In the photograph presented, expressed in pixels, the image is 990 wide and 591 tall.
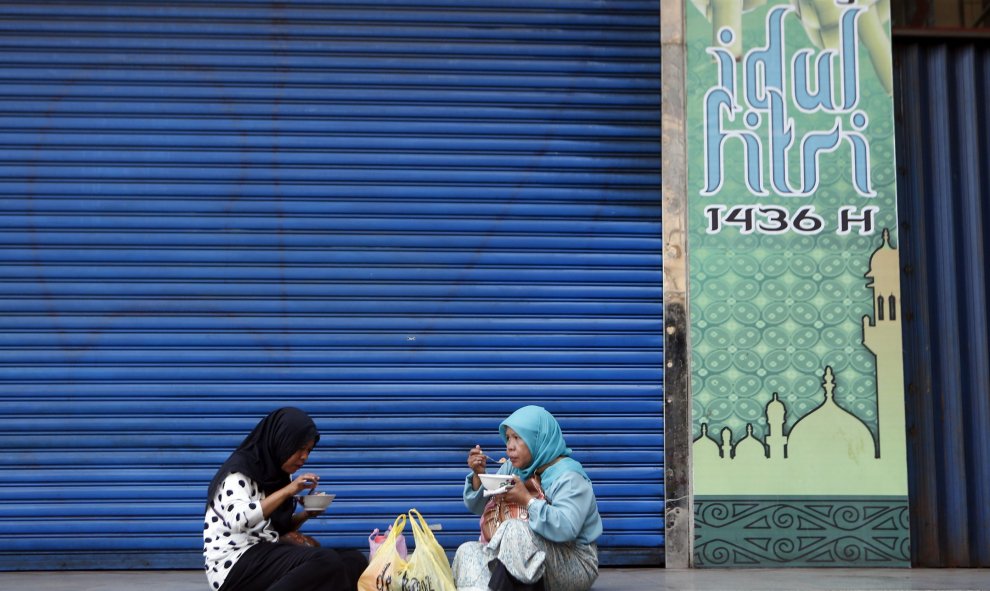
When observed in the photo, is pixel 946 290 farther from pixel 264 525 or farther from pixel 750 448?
pixel 264 525

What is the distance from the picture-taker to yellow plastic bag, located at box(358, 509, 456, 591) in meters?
4.59

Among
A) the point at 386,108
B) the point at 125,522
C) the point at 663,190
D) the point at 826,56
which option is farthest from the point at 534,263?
the point at 125,522

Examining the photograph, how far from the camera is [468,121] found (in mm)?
6559

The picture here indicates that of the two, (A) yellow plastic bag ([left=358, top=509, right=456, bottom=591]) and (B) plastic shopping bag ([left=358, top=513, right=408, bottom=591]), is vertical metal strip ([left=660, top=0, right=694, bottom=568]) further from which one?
(B) plastic shopping bag ([left=358, top=513, right=408, bottom=591])

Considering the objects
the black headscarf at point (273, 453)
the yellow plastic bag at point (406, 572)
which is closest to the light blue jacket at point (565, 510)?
the yellow plastic bag at point (406, 572)

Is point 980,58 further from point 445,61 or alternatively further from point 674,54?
point 445,61

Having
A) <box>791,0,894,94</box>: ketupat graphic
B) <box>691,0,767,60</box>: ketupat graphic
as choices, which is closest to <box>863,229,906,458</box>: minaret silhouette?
<box>791,0,894,94</box>: ketupat graphic

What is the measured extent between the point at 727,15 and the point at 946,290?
2.17 meters

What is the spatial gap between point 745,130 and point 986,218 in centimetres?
167

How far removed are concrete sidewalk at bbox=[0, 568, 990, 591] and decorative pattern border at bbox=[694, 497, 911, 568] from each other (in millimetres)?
98

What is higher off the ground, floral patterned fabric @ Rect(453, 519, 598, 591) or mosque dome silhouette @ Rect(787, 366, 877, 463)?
mosque dome silhouette @ Rect(787, 366, 877, 463)

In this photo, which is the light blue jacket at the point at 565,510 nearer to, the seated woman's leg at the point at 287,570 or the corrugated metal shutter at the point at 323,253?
the seated woman's leg at the point at 287,570

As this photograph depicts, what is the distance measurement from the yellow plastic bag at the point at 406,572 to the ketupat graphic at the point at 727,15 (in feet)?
11.7

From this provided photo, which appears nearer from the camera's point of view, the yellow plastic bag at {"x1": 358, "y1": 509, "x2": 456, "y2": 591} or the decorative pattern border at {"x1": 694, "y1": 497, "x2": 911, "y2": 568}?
the yellow plastic bag at {"x1": 358, "y1": 509, "x2": 456, "y2": 591}
